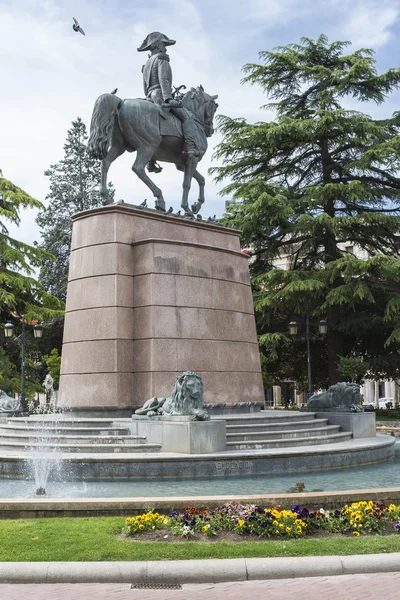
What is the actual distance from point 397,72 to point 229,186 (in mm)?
9295

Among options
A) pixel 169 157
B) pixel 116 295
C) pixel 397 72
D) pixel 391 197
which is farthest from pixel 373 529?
pixel 397 72

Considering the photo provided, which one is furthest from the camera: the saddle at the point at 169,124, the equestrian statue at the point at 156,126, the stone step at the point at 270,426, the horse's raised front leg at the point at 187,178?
the horse's raised front leg at the point at 187,178

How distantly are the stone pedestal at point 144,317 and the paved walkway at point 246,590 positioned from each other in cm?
1020

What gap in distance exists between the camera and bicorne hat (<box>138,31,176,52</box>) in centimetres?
1966

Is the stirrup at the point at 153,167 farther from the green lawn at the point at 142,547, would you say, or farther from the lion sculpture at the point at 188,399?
the green lawn at the point at 142,547

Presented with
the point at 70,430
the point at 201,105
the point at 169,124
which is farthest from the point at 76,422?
the point at 201,105

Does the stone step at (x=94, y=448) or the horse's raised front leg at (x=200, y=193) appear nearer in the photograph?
the stone step at (x=94, y=448)

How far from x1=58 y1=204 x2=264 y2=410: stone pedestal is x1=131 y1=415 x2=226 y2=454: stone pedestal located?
2.53 m

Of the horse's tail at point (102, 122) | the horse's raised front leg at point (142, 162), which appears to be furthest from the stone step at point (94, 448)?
the horse's tail at point (102, 122)

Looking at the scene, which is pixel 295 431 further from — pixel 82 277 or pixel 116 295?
pixel 82 277

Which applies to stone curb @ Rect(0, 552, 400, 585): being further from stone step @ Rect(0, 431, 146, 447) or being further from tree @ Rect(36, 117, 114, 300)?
tree @ Rect(36, 117, 114, 300)

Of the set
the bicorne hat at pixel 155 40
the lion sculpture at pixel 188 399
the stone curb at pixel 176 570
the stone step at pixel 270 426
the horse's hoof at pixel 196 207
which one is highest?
the bicorne hat at pixel 155 40

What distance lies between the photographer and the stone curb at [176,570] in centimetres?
670

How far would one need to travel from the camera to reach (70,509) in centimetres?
916
